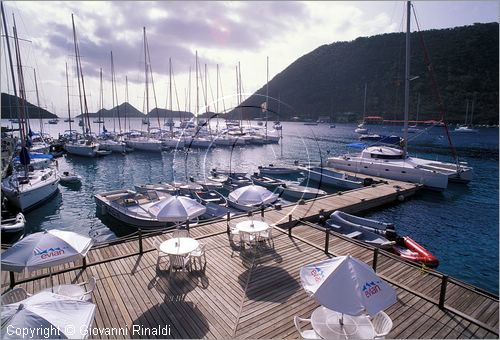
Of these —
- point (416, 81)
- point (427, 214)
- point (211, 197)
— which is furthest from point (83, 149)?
point (416, 81)

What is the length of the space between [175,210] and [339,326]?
338 inches

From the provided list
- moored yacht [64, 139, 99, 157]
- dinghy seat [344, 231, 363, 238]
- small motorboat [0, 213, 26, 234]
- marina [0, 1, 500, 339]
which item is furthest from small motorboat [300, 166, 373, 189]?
moored yacht [64, 139, 99, 157]

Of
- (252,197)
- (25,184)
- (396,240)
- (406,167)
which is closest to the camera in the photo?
(252,197)

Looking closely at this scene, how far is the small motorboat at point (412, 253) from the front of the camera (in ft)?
55.1

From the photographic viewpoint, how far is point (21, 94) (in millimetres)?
30781

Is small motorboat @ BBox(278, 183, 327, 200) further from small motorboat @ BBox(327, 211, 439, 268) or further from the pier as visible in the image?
the pier

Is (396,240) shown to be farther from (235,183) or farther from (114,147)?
(114,147)

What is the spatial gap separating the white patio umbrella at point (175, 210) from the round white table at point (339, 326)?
24.5 feet

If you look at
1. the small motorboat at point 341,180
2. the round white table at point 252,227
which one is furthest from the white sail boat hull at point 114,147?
the round white table at point 252,227

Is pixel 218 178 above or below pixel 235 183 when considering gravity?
above

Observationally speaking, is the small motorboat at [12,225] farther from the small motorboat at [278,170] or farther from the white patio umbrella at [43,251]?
the small motorboat at [278,170]

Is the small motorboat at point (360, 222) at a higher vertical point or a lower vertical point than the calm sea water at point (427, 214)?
higher

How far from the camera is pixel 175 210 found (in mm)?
13172

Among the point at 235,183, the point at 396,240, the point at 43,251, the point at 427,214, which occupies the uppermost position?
the point at 43,251
